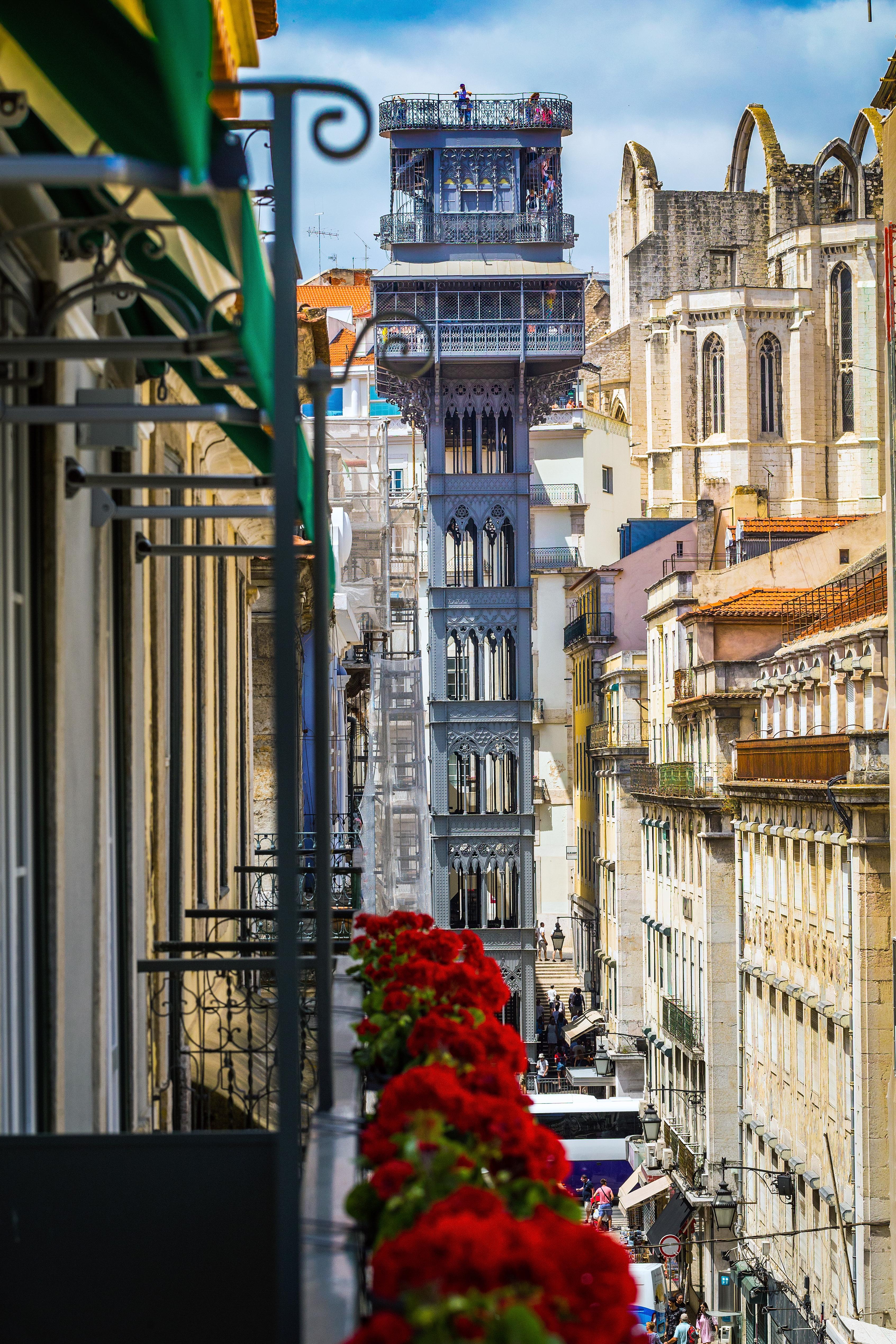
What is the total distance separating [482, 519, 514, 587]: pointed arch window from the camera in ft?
136

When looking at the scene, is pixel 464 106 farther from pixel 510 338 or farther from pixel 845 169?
pixel 845 169

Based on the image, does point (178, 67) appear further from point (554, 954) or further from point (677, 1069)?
point (554, 954)

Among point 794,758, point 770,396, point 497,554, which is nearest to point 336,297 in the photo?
point 770,396

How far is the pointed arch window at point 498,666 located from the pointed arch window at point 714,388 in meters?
42.2

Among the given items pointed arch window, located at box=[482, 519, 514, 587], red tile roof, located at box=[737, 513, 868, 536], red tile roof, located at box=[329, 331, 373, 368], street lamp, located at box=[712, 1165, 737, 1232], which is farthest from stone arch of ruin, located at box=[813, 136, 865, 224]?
street lamp, located at box=[712, 1165, 737, 1232]

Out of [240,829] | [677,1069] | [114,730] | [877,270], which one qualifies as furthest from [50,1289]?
[877,270]

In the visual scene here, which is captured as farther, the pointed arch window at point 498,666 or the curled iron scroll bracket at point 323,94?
the pointed arch window at point 498,666

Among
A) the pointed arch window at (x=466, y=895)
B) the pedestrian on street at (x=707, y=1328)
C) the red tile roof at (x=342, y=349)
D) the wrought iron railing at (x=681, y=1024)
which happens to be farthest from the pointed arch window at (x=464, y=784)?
the red tile roof at (x=342, y=349)

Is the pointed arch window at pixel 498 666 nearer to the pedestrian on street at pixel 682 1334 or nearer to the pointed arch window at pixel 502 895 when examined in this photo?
the pointed arch window at pixel 502 895

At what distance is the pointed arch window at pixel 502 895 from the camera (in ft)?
131

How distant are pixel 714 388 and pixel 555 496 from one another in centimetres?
1545

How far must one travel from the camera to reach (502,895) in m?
40.2

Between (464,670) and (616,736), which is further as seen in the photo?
(616,736)

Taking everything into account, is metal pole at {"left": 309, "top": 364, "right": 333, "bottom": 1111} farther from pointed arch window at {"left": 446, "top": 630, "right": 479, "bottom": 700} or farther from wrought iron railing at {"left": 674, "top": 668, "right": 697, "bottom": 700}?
pointed arch window at {"left": 446, "top": 630, "right": 479, "bottom": 700}
